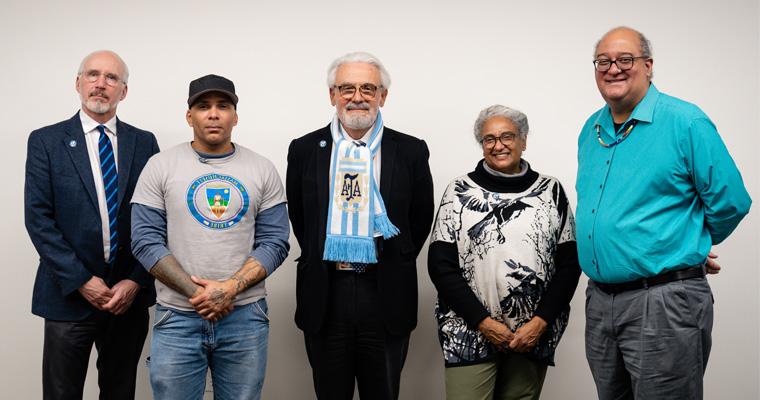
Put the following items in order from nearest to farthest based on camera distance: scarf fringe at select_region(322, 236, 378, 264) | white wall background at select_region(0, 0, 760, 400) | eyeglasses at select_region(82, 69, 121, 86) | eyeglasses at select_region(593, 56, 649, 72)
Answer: eyeglasses at select_region(593, 56, 649, 72)
scarf fringe at select_region(322, 236, 378, 264)
eyeglasses at select_region(82, 69, 121, 86)
white wall background at select_region(0, 0, 760, 400)

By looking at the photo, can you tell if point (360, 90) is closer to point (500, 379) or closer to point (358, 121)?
point (358, 121)

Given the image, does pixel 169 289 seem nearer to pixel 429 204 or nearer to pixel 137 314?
pixel 137 314

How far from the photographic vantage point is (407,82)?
12.0ft

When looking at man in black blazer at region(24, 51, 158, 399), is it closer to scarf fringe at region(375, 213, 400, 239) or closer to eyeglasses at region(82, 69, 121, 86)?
eyeglasses at region(82, 69, 121, 86)

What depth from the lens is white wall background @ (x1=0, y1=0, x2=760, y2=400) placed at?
11.7 feet

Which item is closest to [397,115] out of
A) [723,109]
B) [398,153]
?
[398,153]

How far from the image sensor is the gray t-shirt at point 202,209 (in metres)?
2.45

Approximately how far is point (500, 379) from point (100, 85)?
6.72ft

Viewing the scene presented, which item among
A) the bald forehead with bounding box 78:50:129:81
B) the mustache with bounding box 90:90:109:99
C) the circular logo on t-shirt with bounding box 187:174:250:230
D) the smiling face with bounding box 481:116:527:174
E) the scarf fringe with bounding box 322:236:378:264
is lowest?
the scarf fringe with bounding box 322:236:378:264

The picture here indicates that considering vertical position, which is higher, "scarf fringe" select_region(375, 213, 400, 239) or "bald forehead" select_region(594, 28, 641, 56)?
"bald forehead" select_region(594, 28, 641, 56)

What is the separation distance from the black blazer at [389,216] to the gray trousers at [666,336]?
2.66 ft

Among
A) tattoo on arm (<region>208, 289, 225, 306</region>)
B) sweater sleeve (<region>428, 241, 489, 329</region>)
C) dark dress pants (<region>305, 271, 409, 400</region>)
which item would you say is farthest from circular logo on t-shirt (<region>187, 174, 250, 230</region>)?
sweater sleeve (<region>428, 241, 489, 329</region>)

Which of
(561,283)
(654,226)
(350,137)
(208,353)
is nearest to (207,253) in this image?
(208,353)

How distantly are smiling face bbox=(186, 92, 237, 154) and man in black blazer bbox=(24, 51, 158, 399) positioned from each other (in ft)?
1.39
